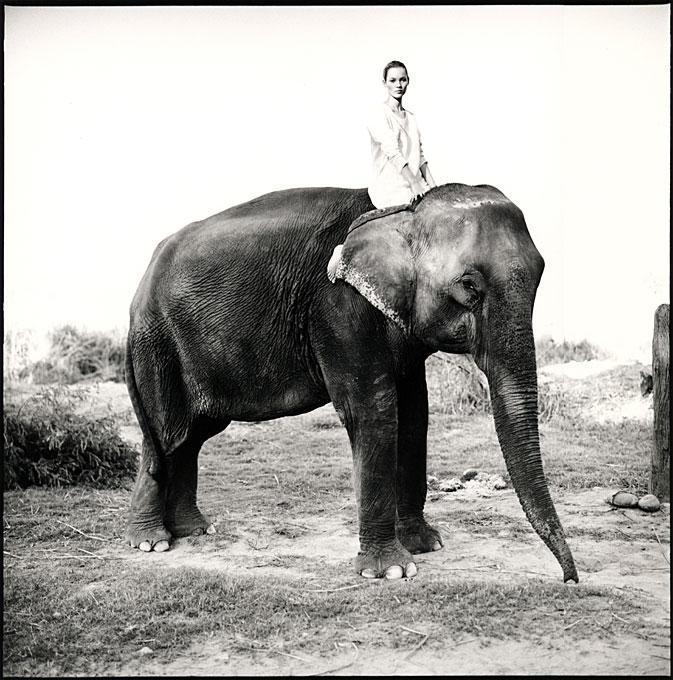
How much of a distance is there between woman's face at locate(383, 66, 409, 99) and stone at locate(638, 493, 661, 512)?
3.18m

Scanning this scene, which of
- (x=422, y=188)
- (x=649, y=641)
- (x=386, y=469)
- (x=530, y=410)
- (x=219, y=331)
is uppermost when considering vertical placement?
(x=422, y=188)

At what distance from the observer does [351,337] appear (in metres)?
5.01

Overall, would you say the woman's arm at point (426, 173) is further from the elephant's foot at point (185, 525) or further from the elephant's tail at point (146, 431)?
the elephant's foot at point (185, 525)

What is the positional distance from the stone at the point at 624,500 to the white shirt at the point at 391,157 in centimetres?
274

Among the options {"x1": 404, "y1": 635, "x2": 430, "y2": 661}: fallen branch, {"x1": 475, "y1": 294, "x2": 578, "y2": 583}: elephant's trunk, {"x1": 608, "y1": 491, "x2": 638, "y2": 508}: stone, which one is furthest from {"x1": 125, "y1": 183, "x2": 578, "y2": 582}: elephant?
{"x1": 608, "y1": 491, "x2": 638, "y2": 508}: stone

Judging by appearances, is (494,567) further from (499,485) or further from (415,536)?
(499,485)

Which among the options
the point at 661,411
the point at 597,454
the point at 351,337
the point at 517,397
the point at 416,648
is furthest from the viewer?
the point at 597,454

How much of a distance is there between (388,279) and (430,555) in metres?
1.72

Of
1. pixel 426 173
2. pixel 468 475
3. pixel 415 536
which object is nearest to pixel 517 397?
pixel 415 536

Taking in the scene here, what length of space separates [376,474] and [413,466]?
0.58m

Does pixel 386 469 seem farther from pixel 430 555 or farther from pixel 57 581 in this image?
pixel 57 581

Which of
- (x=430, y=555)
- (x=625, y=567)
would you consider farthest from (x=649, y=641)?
(x=430, y=555)

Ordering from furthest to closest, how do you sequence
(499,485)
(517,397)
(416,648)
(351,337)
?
1. (499,485)
2. (351,337)
3. (517,397)
4. (416,648)

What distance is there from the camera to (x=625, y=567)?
5.22 meters
